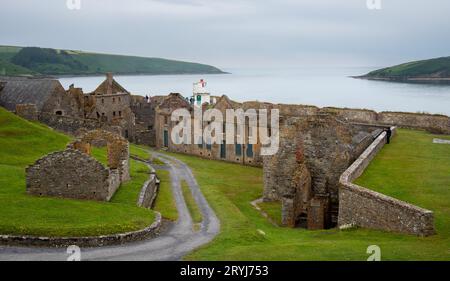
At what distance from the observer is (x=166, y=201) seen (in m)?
31.7

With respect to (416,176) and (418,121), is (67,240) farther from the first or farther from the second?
(418,121)

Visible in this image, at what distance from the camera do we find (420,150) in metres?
39.2

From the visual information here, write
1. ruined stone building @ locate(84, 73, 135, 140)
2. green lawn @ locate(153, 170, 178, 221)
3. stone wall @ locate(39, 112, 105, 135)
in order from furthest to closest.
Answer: ruined stone building @ locate(84, 73, 135, 140)
stone wall @ locate(39, 112, 105, 135)
green lawn @ locate(153, 170, 178, 221)

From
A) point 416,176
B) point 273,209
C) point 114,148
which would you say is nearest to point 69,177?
point 114,148

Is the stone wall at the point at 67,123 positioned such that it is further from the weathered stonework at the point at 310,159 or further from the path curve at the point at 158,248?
the path curve at the point at 158,248

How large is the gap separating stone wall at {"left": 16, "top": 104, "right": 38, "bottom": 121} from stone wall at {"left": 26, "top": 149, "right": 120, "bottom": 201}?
2710cm

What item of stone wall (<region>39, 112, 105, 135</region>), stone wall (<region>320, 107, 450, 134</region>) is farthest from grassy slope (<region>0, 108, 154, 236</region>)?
stone wall (<region>320, 107, 450, 134</region>)

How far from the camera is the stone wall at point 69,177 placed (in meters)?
25.9

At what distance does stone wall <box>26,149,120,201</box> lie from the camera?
25938mm

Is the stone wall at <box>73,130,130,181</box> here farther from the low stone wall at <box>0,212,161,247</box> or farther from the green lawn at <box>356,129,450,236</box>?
the green lawn at <box>356,129,450,236</box>

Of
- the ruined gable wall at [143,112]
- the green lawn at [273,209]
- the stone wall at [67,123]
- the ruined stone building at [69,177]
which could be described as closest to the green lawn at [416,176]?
the green lawn at [273,209]

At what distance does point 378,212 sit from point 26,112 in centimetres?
3849

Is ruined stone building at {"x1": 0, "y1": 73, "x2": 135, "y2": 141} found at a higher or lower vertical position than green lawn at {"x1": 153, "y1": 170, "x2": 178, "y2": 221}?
higher
